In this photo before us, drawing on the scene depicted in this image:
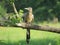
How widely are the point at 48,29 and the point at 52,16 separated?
24100 mm

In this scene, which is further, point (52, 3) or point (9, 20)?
point (52, 3)

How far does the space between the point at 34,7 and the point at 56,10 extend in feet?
12.1

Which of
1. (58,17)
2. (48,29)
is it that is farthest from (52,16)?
(48,29)

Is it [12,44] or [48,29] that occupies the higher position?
[48,29]

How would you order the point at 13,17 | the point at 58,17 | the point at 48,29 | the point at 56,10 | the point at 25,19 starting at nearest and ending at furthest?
the point at 13,17
the point at 48,29
the point at 25,19
the point at 56,10
the point at 58,17

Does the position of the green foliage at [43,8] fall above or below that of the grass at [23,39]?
above

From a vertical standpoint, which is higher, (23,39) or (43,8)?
(43,8)

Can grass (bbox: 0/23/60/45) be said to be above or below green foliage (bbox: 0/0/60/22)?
below

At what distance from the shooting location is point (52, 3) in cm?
3256

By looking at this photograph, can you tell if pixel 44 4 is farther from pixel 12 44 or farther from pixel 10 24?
pixel 10 24

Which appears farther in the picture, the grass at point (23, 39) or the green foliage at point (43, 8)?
the green foliage at point (43, 8)

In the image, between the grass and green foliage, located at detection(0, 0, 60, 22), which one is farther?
green foliage, located at detection(0, 0, 60, 22)

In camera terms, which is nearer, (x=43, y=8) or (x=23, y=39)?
(x=23, y=39)

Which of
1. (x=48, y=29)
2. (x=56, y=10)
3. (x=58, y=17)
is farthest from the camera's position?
(x=58, y=17)
